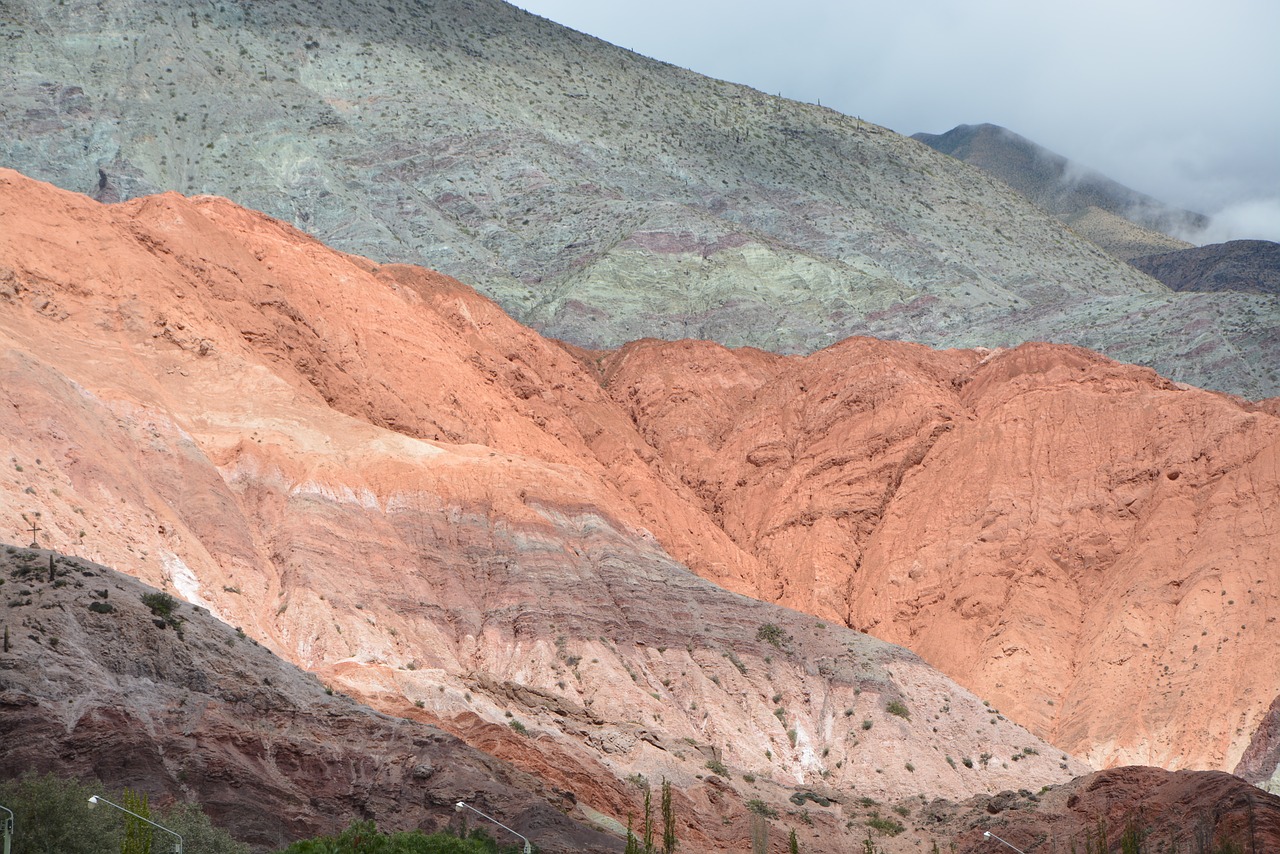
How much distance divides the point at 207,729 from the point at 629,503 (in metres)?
37.2

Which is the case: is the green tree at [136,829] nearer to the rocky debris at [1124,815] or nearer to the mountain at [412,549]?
the mountain at [412,549]

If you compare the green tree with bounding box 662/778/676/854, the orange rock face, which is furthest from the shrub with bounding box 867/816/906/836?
the orange rock face

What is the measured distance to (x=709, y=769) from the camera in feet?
180

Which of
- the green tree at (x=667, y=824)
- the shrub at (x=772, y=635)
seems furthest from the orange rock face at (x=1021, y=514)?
the green tree at (x=667, y=824)

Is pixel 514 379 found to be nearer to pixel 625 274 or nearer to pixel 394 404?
pixel 394 404

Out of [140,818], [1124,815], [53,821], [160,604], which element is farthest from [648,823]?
[140,818]

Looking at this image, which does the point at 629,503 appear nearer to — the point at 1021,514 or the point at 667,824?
the point at 1021,514

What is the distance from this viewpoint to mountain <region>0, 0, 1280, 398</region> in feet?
327

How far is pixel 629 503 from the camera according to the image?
251 ft

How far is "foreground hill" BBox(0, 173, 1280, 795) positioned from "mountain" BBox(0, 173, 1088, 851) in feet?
0.46

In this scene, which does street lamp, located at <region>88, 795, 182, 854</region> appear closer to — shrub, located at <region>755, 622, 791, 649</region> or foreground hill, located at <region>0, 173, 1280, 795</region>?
foreground hill, located at <region>0, 173, 1280, 795</region>

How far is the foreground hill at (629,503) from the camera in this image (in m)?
58.7

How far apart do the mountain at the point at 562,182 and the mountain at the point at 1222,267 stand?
23461 mm

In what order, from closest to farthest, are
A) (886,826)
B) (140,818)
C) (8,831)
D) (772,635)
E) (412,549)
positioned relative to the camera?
1. (8,831)
2. (140,818)
3. (886,826)
4. (412,549)
5. (772,635)
